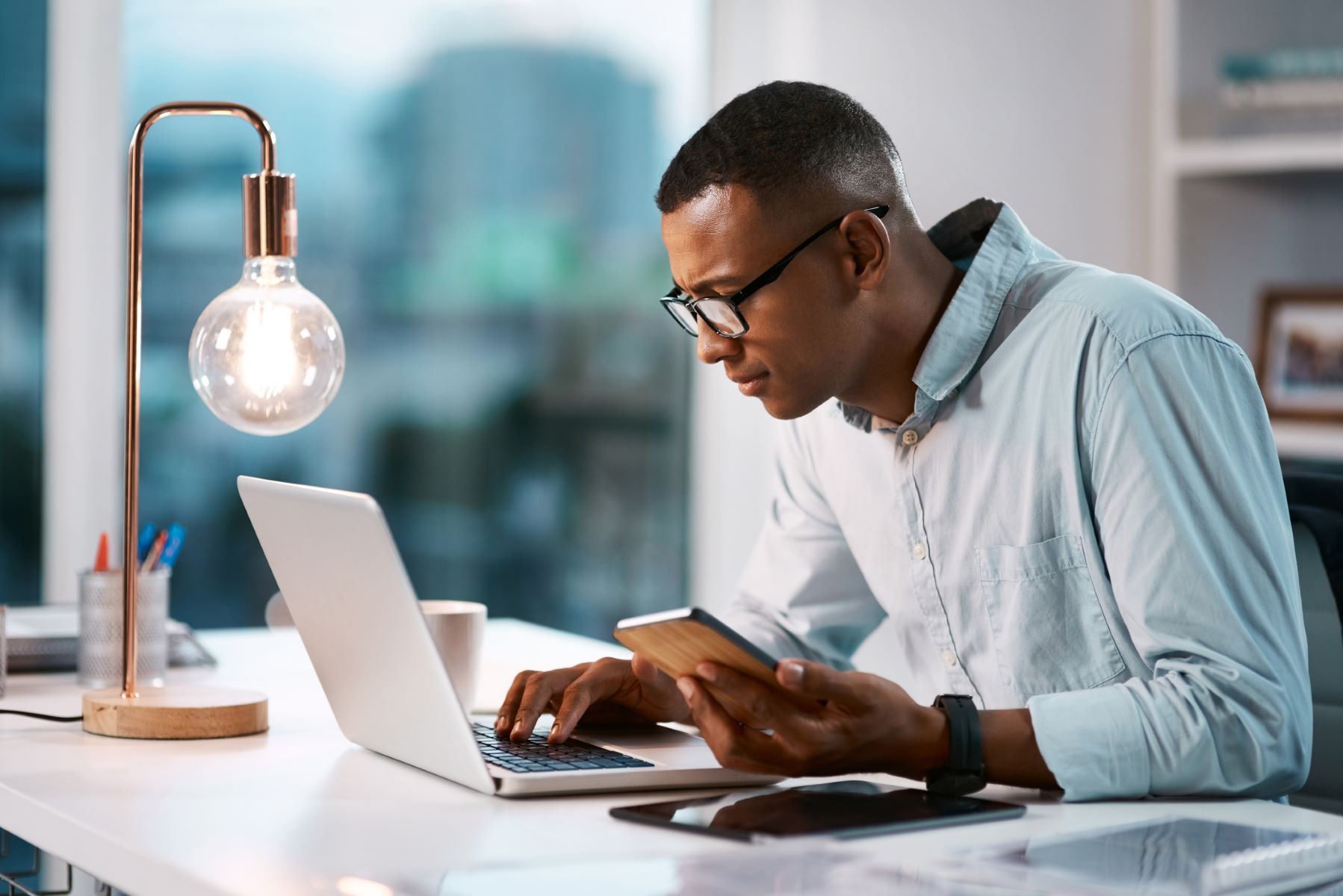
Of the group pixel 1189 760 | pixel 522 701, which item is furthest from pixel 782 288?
pixel 1189 760

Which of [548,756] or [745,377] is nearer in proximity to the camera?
[548,756]

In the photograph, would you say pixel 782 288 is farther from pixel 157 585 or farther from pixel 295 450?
pixel 295 450

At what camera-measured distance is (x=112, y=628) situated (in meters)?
1.59

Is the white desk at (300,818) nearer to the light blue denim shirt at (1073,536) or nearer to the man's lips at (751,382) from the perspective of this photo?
the light blue denim shirt at (1073,536)

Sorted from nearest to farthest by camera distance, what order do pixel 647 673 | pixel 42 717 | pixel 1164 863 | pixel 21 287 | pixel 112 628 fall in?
pixel 1164 863 < pixel 647 673 < pixel 42 717 < pixel 112 628 < pixel 21 287

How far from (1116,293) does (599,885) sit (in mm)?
744

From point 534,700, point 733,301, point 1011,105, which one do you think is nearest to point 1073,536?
point 733,301

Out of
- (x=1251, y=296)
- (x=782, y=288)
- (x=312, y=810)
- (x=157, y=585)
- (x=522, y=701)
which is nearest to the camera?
(x=312, y=810)

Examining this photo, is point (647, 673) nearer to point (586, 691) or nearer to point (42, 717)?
Answer: point (586, 691)

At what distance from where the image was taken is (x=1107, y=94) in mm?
3020

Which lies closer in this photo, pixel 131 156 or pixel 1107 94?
pixel 131 156

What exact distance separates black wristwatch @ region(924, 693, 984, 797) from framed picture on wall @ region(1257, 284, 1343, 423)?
1.92 m

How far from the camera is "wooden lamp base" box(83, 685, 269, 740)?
1336mm

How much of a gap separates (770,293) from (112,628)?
30.1 inches
